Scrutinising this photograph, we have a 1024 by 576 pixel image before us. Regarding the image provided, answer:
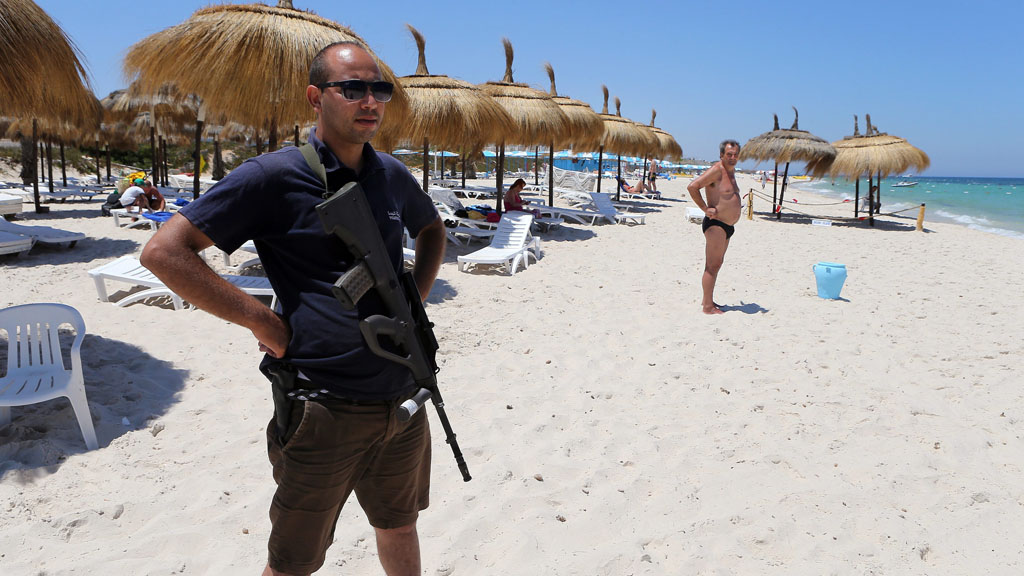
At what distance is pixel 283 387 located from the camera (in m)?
1.22

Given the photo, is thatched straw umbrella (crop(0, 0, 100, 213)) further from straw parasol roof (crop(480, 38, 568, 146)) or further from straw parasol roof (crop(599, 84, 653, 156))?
straw parasol roof (crop(599, 84, 653, 156))

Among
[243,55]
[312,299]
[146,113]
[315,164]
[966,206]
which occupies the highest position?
[146,113]

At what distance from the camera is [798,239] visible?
38.0 feet

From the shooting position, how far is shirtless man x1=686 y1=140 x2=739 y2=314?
16.3 feet

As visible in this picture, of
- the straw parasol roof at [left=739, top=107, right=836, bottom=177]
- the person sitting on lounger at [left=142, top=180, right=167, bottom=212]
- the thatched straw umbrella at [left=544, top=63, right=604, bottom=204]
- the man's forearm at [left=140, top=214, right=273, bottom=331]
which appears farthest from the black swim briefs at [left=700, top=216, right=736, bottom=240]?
the straw parasol roof at [left=739, top=107, right=836, bottom=177]

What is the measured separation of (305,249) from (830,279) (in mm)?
6166

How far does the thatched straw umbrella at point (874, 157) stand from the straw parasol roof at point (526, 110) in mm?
8396

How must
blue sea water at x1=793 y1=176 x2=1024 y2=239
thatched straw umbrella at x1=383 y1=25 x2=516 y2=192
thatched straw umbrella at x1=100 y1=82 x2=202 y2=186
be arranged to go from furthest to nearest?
blue sea water at x1=793 y1=176 x2=1024 y2=239, thatched straw umbrella at x1=100 y1=82 x2=202 y2=186, thatched straw umbrella at x1=383 y1=25 x2=516 y2=192

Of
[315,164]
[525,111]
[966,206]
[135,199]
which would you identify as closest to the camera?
[315,164]

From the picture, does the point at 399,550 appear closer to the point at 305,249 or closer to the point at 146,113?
the point at 305,249

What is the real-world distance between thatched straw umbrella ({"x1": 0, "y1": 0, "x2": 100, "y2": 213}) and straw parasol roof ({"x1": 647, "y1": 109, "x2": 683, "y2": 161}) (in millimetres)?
19349

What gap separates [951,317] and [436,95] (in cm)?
688

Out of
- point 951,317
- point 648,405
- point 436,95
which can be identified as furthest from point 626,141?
point 648,405

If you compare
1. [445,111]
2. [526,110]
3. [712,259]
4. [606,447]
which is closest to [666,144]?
[526,110]
